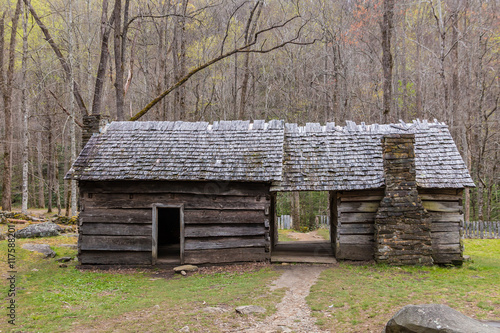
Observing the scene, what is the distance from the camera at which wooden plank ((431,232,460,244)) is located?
39.1 ft

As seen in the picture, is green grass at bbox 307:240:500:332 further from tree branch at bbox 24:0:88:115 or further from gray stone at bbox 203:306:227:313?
tree branch at bbox 24:0:88:115

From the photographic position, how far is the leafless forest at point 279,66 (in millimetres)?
22766

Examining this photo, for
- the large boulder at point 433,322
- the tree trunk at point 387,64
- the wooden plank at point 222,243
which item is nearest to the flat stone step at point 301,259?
the wooden plank at point 222,243

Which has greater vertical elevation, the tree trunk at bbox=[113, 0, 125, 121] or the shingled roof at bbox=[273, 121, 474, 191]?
the tree trunk at bbox=[113, 0, 125, 121]

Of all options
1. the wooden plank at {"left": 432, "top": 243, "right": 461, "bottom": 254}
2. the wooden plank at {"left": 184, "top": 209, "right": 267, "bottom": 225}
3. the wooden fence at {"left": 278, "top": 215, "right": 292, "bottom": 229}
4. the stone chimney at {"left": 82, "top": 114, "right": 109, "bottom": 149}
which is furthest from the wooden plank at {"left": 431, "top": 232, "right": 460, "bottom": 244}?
the wooden fence at {"left": 278, "top": 215, "right": 292, "bottom": 229}

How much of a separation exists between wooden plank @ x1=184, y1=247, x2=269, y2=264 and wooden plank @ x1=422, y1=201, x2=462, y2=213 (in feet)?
17.9

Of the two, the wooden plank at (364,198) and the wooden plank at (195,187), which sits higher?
the wooden plank at (195,187)

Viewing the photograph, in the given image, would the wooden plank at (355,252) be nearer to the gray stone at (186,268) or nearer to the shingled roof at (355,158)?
the shingled roof at (355,158)

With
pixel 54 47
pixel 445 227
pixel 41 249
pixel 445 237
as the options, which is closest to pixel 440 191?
pixel 445 227

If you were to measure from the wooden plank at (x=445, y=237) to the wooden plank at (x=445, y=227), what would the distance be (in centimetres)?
10

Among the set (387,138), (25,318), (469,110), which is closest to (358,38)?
(469,110)

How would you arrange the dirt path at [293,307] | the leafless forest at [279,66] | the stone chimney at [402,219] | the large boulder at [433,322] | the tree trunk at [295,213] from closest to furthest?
the large boulder at [433,322], the dirt path at [293,307], the stone chimney at [402,219], the leafless forest at [279,66], the tree trunk at [295,213]

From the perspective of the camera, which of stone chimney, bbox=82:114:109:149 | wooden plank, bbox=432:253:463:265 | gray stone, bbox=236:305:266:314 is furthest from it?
stone chimney, bbox=82:114:109:149

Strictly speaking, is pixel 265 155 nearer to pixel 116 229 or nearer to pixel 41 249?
pixel 116 229
